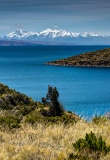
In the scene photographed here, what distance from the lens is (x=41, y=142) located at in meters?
8.34

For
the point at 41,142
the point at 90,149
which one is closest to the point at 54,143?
the point at 41,142

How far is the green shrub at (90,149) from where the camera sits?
7.14m

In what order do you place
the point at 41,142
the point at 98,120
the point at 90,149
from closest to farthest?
the point at 90,149 → the point at 41,142 → the point at 98,120

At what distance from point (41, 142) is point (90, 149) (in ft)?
4.60

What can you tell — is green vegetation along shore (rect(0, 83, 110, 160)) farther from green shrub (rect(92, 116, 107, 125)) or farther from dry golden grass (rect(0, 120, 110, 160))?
green shrub (rect(92, 116, 107, 125))

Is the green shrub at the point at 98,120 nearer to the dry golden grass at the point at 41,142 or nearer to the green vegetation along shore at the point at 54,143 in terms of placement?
the green vegetation along shore at the point at 54,143

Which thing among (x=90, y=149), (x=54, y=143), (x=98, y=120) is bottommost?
(x=90, y=149)

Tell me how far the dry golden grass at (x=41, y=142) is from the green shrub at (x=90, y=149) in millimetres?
170

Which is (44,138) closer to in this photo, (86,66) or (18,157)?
(18,157)

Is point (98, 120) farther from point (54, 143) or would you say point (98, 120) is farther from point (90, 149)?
point (90, 149)

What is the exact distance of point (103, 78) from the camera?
141625 millimetres

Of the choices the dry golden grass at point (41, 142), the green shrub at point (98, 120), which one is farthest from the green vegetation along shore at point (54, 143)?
the green shrub at point (98, 120)

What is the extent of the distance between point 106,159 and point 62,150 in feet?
3.57

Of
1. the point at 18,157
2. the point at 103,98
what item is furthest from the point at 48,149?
the point at 103,98
